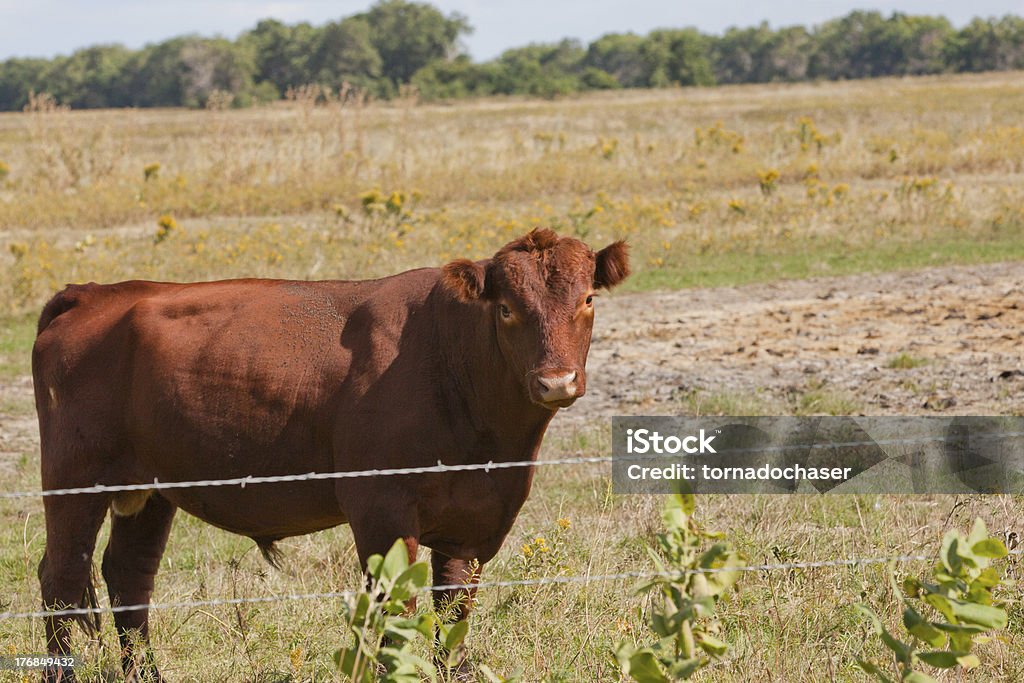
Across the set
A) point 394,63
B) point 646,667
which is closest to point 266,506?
point 646,667

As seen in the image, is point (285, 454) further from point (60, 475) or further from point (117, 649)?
point (117, 649)

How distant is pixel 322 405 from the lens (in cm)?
514

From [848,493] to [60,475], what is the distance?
459 cm

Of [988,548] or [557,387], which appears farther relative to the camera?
[557,387]

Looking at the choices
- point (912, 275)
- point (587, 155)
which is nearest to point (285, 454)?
point (912, 275)

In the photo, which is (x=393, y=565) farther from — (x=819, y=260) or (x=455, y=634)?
(x=819, y=260)

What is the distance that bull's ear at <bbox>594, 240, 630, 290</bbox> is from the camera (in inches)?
200

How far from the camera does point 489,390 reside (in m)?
5.04

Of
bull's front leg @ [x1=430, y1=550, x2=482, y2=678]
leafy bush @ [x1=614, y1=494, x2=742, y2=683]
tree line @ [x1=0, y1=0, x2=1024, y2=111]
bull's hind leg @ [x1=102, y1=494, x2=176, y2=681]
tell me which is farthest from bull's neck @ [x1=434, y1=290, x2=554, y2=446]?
tree line @ [x1=0, y1=0, x2=1024, y2=111]

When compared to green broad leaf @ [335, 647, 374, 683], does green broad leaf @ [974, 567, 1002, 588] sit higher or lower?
higher

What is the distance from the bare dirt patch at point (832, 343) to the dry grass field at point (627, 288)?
5cm

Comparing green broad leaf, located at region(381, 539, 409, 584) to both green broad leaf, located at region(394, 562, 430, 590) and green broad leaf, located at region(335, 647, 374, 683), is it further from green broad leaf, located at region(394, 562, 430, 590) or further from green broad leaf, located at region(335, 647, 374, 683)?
green broad leaf, located at region(335, 647, 374, 683)

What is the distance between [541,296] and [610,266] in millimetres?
429

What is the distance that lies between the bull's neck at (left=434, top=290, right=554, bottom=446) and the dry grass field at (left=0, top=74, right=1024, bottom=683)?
801 millimetres
